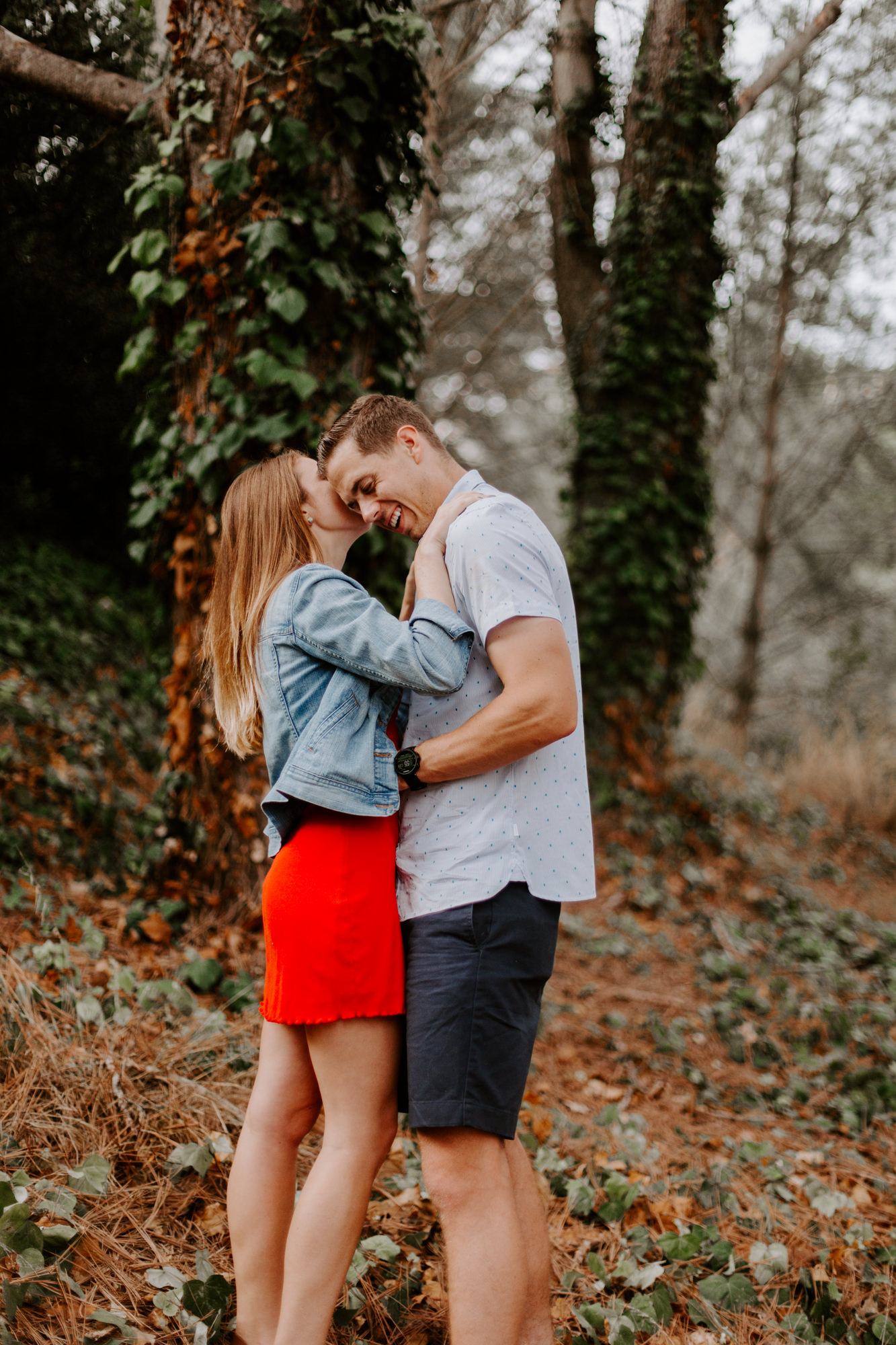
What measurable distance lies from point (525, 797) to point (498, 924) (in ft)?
0.85

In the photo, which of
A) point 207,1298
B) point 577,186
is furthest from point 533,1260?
point 577,186

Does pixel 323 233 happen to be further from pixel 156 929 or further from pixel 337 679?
pixel 156 929

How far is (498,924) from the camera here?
1625 millimetres

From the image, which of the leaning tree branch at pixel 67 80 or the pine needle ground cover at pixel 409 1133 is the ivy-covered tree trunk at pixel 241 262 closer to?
the leaning tree branch at pixel 67 80

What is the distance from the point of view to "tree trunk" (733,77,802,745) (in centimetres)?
922

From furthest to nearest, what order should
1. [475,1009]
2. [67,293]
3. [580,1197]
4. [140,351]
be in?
[67,293] → [140,351] → [580,1197] → [475,1009]

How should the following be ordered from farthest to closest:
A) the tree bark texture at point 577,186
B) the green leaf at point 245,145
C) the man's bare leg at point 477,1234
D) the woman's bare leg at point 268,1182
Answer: the tree bark texture at point 577,186
the green leaf at point 245,145
the woman's bare leg at point 268,1182
the man's bare leg at point 477,1234

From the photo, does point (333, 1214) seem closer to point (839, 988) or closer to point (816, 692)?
point (839, 988)

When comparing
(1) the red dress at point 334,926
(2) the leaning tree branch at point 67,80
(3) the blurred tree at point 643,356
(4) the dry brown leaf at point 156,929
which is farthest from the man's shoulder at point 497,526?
(3) the blurred tree at point 643,356

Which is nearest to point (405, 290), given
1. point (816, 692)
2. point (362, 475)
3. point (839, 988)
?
point (362, 475)

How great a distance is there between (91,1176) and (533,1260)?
106 cm

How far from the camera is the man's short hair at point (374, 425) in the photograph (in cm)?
191

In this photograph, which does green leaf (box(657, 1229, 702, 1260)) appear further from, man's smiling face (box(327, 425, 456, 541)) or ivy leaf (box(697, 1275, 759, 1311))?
man's smiling face (box(327, 425, 456, 541))

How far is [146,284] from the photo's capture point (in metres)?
3.30
